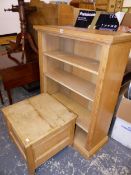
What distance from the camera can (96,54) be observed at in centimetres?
135

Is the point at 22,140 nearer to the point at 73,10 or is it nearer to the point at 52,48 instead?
the point at 52,48

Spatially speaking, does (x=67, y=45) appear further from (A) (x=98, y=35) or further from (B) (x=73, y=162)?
(B) (x=73, y=162)

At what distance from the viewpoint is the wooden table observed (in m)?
1.71

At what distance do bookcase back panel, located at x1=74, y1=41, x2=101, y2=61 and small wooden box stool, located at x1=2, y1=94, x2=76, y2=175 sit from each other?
1.95 feet

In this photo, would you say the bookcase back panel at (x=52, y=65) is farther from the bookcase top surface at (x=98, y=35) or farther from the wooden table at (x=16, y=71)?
the bookcase top surface at (x=98, y=35)

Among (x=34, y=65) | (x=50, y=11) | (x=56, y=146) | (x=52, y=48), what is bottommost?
(x=56, y=146)

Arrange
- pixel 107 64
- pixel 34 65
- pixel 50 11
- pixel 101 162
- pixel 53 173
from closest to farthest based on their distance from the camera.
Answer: pixel 107 64 < pixel 53 173 < pixel 101 162 < pixel 50 11 < pixel 34 65

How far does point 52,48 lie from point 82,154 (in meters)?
1.21

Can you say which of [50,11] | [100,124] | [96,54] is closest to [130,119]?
[100,124]

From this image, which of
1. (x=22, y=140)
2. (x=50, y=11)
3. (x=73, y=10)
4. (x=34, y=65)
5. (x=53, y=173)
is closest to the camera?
(x=22, y=140)

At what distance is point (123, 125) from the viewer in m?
1.51

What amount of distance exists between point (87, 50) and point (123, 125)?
0.88 meters

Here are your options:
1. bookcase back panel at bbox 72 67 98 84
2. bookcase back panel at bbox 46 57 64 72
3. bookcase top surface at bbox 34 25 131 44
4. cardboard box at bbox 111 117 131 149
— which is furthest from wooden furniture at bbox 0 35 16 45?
cardboard box at bbox 111 117 131 149

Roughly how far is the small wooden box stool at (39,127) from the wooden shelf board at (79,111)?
0.13m
